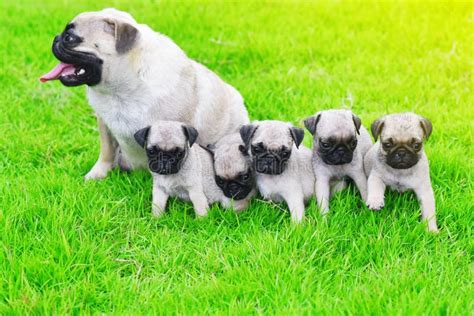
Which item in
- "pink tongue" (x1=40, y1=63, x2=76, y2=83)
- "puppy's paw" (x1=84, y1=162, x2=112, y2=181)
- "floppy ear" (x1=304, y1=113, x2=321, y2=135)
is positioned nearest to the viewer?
"floppy ear" (x1=304, y1=113, x2=321, y2=135)

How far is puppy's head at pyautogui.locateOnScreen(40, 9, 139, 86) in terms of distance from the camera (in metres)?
5.94

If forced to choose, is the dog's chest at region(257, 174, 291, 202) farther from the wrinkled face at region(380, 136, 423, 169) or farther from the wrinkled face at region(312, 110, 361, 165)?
the wrinkled face at region(380, 136, 423, 169)

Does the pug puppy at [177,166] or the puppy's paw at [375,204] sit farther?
the pug puppy at [177,166]

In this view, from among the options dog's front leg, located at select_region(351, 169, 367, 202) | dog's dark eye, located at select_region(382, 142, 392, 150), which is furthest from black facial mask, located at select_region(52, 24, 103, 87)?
dog's dark eye, located at select_region(382, 142, 392, 150)

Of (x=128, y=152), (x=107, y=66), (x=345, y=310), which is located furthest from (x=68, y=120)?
(x=345, y=310)

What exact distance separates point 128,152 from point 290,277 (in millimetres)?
2474

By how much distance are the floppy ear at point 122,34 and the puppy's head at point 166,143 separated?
31.0 inches

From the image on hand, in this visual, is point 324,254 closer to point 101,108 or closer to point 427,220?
point 427,220

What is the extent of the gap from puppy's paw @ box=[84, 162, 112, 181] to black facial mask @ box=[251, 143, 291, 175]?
A: 5.97ft

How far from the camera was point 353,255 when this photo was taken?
210 inches

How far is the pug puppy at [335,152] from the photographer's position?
5.78 metres

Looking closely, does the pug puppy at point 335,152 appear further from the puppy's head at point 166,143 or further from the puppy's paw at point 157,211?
the puppy's paw at point 157,211

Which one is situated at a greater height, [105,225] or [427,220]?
[427,220]

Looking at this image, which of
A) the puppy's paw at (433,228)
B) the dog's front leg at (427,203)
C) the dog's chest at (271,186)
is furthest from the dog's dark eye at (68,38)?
the puppy's paw at (433,228)
